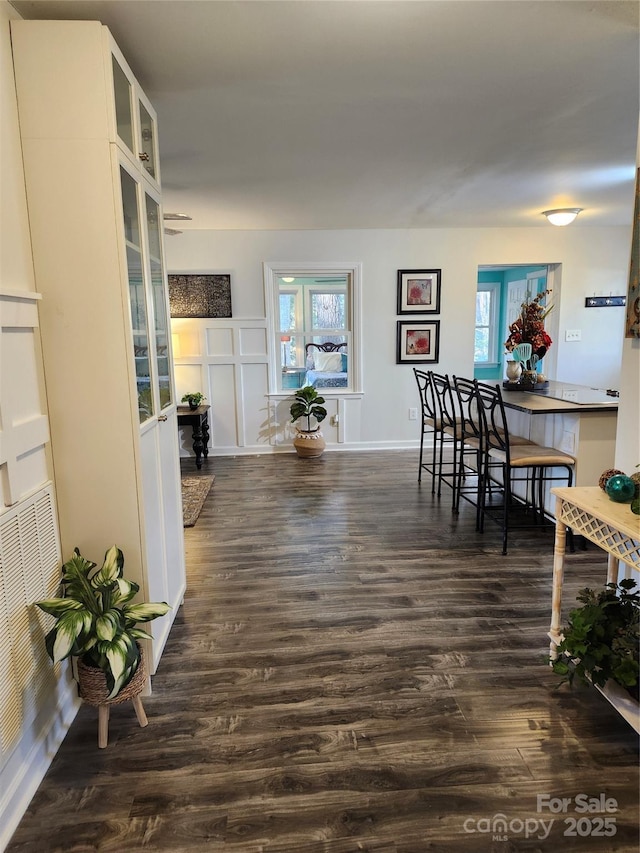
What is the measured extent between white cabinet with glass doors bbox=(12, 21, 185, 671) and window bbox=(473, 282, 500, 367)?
7.25 metres

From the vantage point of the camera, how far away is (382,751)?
164cm

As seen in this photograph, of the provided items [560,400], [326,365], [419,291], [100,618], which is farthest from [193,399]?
[100,618]

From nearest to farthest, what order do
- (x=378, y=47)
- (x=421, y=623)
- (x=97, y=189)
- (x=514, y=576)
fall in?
1. (x=97, y=189)
2. (x=378, y=47)
3. (x=421, y=623)
4. (x=514, y=576)

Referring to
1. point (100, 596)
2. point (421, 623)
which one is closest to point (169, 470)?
point (100, 596)

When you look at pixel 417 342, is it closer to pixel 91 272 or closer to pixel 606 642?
pixel 606 642

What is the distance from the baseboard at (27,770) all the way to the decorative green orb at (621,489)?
206cm

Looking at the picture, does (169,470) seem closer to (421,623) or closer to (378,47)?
(421,623)

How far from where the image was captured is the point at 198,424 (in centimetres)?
508

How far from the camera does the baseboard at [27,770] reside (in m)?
1.38

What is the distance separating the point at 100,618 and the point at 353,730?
940mm

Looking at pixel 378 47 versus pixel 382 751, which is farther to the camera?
pixel 378 47

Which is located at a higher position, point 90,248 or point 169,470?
point 90,248

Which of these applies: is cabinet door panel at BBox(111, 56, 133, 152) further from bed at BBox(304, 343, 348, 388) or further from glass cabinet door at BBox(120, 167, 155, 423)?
bed at BBox(304, 343, 348, 388)

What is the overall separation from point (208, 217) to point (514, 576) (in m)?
3.99
